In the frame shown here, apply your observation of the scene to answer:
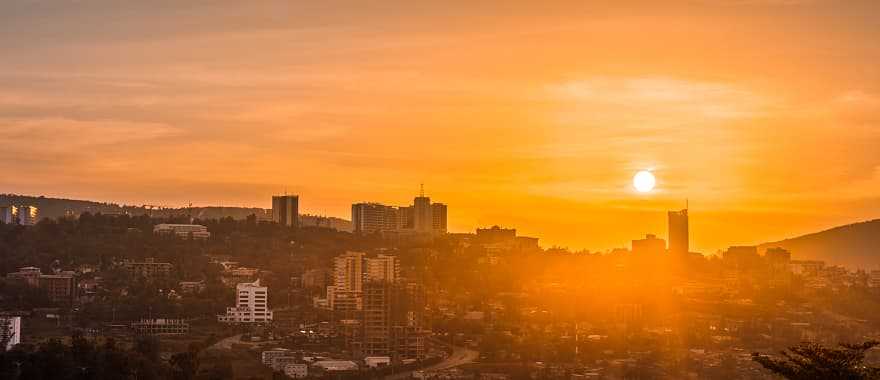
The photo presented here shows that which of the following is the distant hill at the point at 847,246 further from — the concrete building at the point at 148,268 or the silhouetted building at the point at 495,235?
the concrete building at the point at 148,268

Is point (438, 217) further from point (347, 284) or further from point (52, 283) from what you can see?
point (52, 283)

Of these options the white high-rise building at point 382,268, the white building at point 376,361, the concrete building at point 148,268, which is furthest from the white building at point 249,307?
the white building at point 376,361

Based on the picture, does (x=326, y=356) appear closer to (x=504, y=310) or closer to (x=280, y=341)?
(x=280, y=341)

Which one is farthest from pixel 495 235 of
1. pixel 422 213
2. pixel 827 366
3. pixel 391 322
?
pixel 827 366

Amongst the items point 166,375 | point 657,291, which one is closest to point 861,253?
point 657,291

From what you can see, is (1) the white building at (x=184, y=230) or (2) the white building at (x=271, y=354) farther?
(1) the white building at (x=184, y=230)

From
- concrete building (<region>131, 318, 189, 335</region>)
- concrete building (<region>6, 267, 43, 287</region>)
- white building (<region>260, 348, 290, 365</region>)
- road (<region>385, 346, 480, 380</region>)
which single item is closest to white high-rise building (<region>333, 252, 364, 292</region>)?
road (<region>385, 346, 480, 380</region>)
